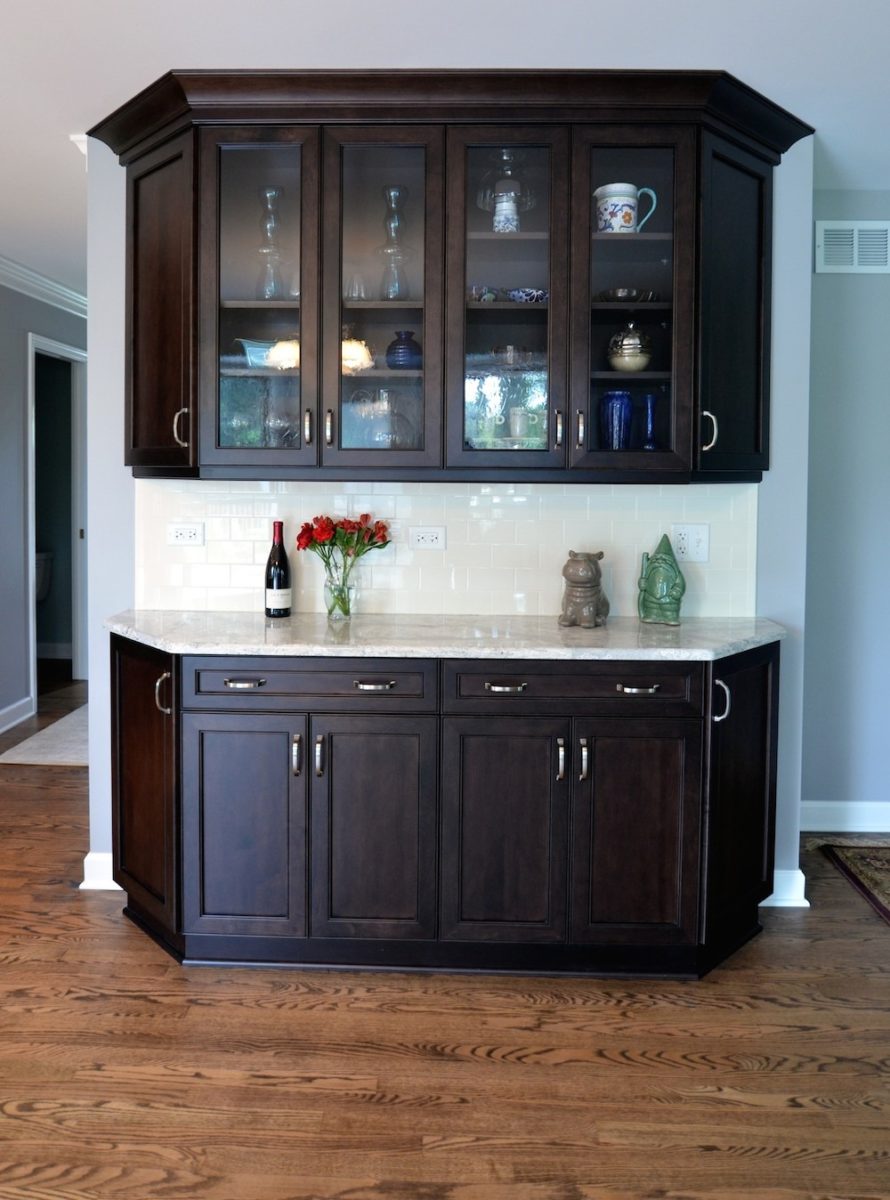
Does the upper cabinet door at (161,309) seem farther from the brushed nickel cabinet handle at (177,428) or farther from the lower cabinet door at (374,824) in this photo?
the lower cabinet door at (374,824)

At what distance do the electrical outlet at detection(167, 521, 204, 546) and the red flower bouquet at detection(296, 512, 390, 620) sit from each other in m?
0.37

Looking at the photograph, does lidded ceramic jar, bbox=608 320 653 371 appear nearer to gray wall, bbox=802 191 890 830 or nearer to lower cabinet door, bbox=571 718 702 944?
lower cabinet door, bbox=571 718 702 944

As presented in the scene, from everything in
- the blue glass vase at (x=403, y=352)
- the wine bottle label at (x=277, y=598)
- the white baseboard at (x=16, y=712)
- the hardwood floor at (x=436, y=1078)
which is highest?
the blue glass vase at (x=403, y=352)

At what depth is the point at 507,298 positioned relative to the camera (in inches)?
121

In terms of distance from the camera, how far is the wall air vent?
4031 mm

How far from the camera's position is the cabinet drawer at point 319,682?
2873 millimetres

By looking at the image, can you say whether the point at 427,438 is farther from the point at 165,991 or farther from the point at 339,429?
the point at 165,991

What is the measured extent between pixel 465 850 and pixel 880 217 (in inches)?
114

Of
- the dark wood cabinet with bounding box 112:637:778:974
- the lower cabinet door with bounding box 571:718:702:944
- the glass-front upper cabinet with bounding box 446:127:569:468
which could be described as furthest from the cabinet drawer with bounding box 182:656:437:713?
the glass-front upper cabinet with bounding box 446:127:569:468

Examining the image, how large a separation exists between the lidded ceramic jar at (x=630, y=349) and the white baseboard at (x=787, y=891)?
1.72m

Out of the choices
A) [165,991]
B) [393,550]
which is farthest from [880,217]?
[165,991]

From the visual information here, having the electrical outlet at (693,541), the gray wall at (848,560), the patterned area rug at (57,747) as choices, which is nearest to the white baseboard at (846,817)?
the gray wall at (848,560)

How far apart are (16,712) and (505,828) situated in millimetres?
4052

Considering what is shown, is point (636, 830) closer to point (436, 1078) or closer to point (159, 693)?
point (436, 1078)
